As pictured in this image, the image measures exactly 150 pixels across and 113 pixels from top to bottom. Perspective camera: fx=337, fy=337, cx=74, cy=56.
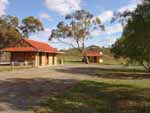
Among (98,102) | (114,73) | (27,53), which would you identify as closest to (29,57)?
(27,53)

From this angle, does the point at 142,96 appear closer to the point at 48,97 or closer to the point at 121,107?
the point at 121,107

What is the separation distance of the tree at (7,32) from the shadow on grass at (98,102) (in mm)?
55301

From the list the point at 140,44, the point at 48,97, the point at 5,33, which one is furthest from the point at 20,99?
the point at 5,33

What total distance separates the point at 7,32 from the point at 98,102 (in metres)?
59.5

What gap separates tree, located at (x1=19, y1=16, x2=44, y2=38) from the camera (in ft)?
268

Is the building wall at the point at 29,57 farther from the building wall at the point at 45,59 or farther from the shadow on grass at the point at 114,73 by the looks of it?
the shadow on grass at the point at 114,73

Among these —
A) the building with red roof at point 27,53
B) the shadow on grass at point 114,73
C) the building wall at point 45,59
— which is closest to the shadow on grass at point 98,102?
the shadow on grass at point 114,73

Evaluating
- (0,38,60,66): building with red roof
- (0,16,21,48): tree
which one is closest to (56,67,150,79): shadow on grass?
(0,38,60,66): building with red roof

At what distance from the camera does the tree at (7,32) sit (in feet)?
240

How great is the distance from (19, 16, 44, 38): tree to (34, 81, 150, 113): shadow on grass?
63618 mm

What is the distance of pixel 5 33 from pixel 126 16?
57750 millimetres

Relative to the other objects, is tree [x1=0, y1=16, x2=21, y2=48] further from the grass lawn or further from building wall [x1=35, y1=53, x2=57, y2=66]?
the grass lawn

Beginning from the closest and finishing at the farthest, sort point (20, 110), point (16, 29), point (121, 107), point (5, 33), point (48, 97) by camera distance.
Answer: point (20, 110) < point (121, 107) < point (48, 97) < point (5, 33) < point (16, 29)

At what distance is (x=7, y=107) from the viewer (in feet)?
→ 43.2
